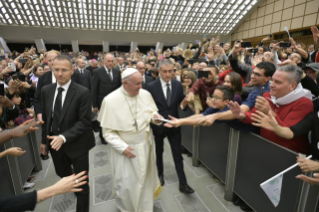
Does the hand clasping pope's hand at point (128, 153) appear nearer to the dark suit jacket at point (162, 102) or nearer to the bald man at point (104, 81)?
the dark suit jacket at point (162, 102)

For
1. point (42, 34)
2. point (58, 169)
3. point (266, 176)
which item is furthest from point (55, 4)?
point (266, 176)

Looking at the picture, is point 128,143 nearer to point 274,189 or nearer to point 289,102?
point 274,189

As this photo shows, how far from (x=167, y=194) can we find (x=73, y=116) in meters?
1.81

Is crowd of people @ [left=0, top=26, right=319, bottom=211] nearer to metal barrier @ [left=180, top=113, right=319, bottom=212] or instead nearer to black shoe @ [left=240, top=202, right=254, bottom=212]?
black shoe @ [left=240, top=202, right=254, bottom=212]

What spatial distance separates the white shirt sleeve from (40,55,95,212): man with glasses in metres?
0.25

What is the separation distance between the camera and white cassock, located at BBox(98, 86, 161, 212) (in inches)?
78.4

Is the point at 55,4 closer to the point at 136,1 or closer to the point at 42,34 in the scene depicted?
the point at 42,34

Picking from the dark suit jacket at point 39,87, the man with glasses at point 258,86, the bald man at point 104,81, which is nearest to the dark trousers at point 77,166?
the dark suit jacket at point 39,87

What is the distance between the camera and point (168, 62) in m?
2.53

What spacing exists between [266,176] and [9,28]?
101ft

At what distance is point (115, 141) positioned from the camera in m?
1.93

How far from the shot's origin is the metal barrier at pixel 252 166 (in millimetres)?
1622

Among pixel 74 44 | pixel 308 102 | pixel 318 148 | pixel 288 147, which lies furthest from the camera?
pixel 74 44

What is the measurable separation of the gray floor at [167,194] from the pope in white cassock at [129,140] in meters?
0.48
